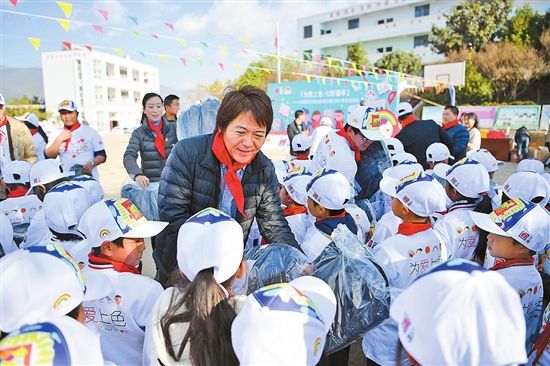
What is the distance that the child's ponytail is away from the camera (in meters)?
1.22

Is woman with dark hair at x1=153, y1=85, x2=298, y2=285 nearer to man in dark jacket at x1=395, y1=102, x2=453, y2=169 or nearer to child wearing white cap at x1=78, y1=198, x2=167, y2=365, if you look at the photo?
child wearing white cap at x1=78, y1=198, x2=167, y2=365

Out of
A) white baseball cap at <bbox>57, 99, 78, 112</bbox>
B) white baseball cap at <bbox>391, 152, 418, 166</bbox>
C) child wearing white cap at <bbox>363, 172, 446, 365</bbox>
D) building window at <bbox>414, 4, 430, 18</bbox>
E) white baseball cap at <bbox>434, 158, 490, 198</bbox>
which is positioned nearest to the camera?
child wearing white cap at <bbox>363, 172, 446, 365</bbox>

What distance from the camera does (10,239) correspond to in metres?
2.08

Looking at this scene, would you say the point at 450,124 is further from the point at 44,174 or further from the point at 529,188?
the point at 44,174

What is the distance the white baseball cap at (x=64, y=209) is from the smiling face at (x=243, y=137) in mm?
1029

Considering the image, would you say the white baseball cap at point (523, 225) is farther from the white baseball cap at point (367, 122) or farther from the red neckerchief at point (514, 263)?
the white baseball cap at point (367, 122)

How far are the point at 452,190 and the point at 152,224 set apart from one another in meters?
2.12

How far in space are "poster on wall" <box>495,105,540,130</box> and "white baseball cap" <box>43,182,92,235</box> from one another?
17025 millimetres

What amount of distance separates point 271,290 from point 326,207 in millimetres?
1198

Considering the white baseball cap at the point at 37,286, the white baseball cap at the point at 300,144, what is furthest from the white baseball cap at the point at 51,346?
the white baseball cap at the point at 300,144

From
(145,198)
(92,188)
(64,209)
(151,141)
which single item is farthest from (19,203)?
Result: (151,141)

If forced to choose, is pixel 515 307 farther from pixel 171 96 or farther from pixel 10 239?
pixel 171 96

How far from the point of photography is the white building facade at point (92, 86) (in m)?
43.1

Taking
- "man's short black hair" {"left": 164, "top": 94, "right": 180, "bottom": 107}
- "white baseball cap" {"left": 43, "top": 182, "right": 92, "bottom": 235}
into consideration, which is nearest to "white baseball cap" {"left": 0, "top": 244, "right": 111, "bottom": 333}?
"white baseball cap" {"left": 43, "top": 182, "right": 92, "bottom": 235}
